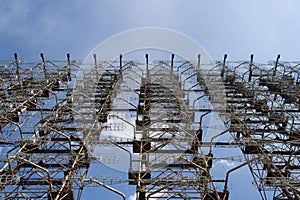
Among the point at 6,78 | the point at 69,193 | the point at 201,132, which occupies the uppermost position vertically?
the point at 6,78

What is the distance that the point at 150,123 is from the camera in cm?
2105

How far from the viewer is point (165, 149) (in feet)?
60.4

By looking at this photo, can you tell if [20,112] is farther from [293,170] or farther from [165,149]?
[293,170]

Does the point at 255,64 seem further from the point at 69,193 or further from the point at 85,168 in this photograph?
the point at 69,193

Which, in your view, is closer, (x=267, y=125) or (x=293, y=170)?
(x=293, y=170)

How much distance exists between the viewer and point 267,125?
20.4m

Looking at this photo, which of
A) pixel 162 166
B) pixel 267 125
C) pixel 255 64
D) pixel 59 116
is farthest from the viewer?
pixel 255 64

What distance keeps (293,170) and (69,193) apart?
33.0 ft

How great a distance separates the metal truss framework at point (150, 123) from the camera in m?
14.9

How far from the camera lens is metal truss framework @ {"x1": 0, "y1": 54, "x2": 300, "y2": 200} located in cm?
1491

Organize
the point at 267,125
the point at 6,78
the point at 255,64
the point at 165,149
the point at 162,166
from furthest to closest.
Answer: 1. the point at 255,64
2. the point at 6,78
3. the point at 267,125
4. the point at 165,149
5. the point at 162,166

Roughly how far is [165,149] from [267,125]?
5.83m

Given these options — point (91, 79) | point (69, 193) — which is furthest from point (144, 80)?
point (69, 193)

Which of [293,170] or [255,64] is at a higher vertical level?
[255,64]
